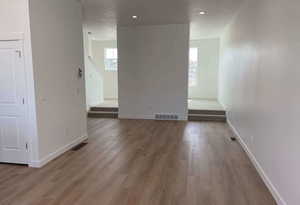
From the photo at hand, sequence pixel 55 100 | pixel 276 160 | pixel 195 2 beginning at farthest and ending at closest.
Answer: pixel 195 2 < pixel 55 100 < pixel 276 160

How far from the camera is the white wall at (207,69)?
31.9ft

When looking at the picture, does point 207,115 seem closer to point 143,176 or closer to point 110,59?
point 143,176

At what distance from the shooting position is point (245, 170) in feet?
11.0

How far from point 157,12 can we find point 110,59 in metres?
5.45

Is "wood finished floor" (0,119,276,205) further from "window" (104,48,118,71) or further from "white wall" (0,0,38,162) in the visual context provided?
"window" (104,48,118,71)

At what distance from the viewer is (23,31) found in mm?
3258

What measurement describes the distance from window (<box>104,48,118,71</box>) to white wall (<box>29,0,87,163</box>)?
561 cm

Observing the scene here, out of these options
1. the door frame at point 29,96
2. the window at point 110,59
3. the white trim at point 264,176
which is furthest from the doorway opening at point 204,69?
the door frame at point 29,96

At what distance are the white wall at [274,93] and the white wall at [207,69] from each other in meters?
5.65

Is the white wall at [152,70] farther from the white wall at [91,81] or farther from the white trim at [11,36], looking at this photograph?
the white trim at [11,36]

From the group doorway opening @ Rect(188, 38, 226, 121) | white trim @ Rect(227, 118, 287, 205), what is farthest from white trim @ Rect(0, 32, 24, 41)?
doorway opening @ Rect(188, 38, 226, 121)

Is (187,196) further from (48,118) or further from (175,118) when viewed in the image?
(175,118)

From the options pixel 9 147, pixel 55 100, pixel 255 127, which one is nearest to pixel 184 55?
pixel 255 127

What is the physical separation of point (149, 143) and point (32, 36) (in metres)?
2.87
